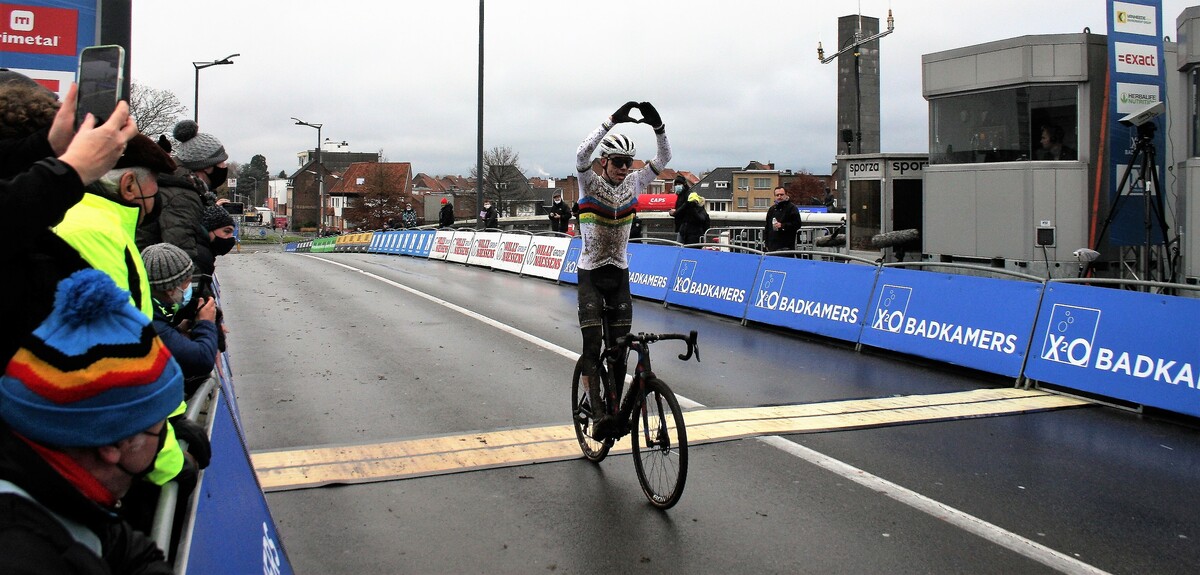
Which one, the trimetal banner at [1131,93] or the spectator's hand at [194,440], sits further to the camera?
the trimetal banner at [1131,93]

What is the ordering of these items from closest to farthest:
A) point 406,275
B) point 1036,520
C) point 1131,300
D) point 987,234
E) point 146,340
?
point 146,340, point 1036,520, point 1131,300, point 987,234, point 406,275

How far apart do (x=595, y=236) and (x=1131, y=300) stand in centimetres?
498

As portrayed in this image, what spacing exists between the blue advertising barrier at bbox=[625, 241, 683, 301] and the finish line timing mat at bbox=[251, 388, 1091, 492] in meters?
7.40

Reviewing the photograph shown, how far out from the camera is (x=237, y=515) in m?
3.20

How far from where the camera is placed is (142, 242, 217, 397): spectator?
3938 mm

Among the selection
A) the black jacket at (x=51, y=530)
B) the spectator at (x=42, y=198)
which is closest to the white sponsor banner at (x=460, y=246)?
the spectator at (x=42, y=198)

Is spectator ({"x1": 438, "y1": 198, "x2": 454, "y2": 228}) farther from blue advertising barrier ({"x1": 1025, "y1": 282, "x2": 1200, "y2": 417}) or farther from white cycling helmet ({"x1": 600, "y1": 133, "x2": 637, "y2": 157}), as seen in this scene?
white cycling helmet ({"x1": 600, "y1": 133, "x2": 637, "y2": 157})

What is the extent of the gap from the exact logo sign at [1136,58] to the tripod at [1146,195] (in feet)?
3.39

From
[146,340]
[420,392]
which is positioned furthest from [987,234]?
[146,340]

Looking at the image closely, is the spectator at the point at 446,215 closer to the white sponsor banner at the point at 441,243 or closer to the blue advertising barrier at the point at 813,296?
the white sponsor banner at the point at 441,243

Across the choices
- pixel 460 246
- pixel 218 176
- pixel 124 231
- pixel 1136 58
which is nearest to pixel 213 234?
pixel 218 176

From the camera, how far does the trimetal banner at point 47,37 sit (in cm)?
739

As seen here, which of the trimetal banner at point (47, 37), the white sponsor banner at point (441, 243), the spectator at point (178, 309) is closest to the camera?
the spectator at point (178, 309)

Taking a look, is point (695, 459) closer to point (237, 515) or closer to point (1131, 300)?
point (237, 515)
